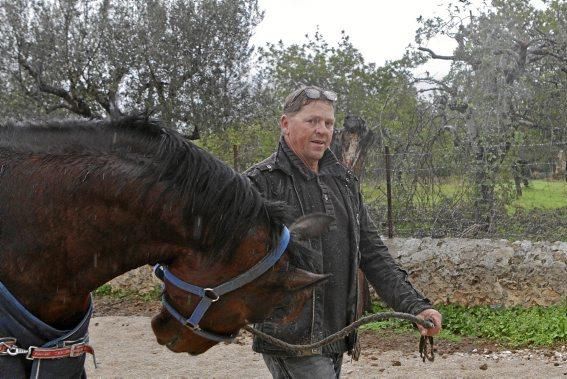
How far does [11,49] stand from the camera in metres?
13.2

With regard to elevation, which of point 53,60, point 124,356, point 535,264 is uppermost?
point 53,60

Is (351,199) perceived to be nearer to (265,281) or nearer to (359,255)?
(359,255)

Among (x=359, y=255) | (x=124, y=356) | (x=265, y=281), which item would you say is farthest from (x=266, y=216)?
(x=124, y=356)

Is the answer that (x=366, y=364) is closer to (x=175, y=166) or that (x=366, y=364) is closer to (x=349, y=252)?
(x=349, y=252)

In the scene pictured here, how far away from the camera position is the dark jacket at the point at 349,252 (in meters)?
2.95

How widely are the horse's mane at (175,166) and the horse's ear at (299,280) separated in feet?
0.38

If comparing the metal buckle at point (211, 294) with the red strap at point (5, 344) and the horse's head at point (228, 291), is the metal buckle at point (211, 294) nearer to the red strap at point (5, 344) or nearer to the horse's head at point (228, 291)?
the horse's head at point (228, 291)

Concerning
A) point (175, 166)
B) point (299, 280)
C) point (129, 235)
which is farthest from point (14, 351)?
point (299, 280)

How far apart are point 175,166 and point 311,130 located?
3.65ft

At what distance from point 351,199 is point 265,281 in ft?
4.03

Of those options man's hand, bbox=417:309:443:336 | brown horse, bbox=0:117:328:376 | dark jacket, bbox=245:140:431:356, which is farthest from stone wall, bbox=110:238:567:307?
brown horse, bbox=0:117:328:376

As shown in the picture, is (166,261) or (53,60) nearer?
(166,261)

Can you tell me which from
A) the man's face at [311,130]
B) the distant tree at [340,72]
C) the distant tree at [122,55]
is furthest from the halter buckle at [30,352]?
the distant tree at [340,72]

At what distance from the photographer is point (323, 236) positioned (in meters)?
3.04
